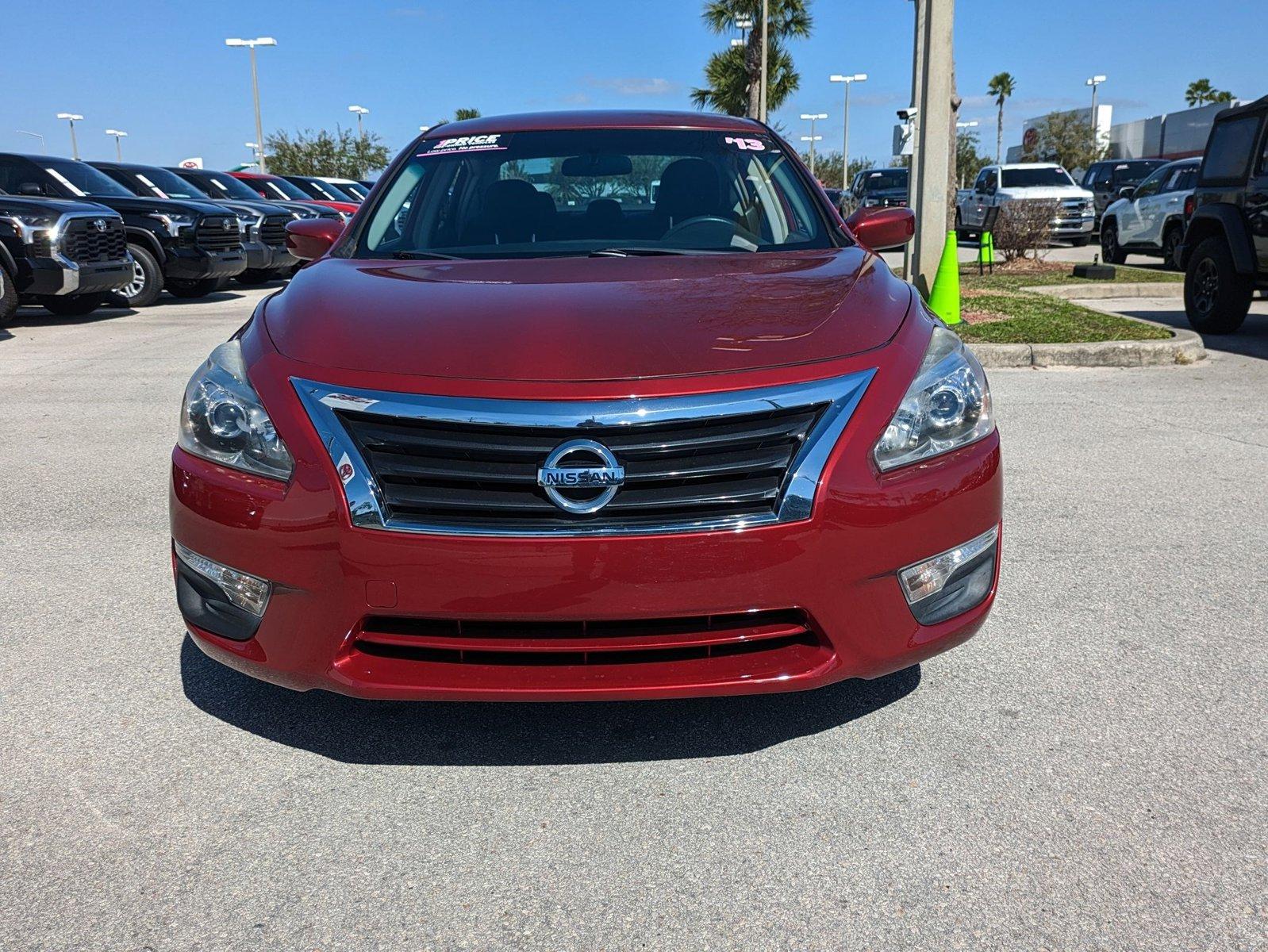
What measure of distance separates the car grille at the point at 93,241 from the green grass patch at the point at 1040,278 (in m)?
9.78

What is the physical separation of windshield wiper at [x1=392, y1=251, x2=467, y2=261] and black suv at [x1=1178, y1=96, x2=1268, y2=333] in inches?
306

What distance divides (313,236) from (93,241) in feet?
31.4

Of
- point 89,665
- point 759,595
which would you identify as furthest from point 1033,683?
point 89,665

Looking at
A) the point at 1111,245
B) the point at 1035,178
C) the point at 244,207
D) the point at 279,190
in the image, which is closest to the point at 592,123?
the point at 244,207

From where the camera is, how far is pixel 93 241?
1224 cm

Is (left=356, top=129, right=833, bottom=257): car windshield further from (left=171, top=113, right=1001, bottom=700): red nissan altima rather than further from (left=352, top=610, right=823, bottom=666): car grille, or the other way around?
(left=352, top=610, right=823, bottom=666): car grille

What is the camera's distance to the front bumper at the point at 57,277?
1157 centimetres

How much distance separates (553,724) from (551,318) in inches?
40.7

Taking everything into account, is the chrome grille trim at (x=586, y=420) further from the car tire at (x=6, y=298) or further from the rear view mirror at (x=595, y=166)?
the car tire at (x=6, y=298)

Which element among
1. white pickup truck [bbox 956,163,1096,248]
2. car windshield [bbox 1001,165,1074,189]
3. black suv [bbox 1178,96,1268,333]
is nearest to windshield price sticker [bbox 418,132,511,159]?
black suv [bbox 1178,96,1268,333]

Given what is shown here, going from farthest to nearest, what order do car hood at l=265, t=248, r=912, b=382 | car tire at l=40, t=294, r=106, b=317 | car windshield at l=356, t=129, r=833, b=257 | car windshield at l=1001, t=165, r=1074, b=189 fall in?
1. car windshield at l=1001, t=165, r=1074, b=189
2. car tire at l=40, t=294, r=106, b=317
3. car windshield at l=356, t=129, r=833, b=257
4. car hood at l=265, t=248, r=912, b=382

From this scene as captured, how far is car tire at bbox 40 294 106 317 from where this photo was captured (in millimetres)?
13336

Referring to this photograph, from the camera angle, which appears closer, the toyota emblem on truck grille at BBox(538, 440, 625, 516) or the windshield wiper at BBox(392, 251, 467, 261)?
the toyota emblem on truck grille at BBox(538, 440, 625, 516)

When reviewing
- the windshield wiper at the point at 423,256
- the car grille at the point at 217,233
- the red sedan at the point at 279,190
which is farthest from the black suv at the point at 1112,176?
the windshield wiper at the point at 423,256
